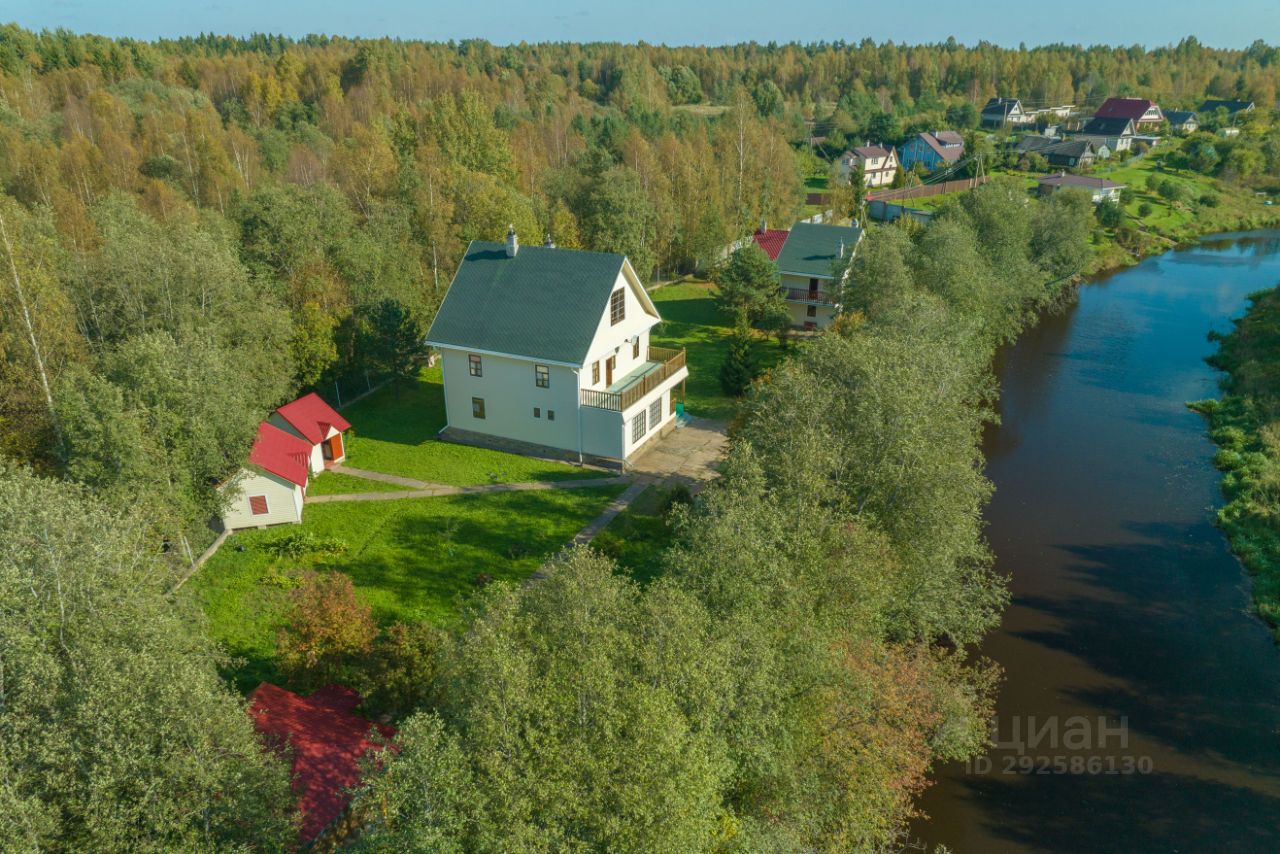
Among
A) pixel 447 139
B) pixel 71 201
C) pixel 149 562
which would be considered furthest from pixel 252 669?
pixel 447 139

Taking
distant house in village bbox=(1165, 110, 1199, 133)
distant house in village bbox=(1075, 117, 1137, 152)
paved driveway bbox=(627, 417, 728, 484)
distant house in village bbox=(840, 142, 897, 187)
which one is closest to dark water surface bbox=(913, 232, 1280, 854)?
paved driveway bbox=(627, 417, 728, 484)

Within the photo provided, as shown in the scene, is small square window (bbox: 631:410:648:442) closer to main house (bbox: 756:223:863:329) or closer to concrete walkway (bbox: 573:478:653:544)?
concrete walkway (bbox: 573:478:653:544)

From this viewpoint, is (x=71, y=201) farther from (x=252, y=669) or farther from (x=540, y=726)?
(x=540, y=726)

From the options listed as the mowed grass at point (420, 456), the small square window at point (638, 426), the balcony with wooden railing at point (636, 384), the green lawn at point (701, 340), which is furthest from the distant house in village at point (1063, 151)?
the mowed grass at point (420, 456)

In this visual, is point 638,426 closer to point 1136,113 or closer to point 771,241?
point 771,241

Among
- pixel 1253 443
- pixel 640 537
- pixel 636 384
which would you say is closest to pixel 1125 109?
pixel 1253 443

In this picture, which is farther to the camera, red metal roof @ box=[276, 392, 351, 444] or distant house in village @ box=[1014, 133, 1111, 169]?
distant house in village @ box=[1014, 133, 1111, 169]
